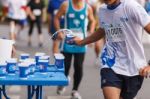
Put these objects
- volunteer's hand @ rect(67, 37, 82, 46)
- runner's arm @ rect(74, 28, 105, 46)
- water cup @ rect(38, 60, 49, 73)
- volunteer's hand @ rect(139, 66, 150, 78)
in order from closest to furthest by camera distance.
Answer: volunteer's hand @ rect(139, 66, 150, 78) → water cup @ rect(38, 60, 49, 73) → runner's arm @ rect(74, 28, 105, 46) → volunteer's hand @ rect(67, 37, 82, 46)

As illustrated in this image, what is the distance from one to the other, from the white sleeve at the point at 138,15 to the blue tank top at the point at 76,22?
3515 millimetres

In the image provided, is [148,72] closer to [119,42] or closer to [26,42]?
[119,42]

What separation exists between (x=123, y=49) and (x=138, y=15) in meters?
0.37

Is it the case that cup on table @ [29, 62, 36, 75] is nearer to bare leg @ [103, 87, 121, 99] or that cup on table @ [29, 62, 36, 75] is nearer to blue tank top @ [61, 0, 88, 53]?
bare leg @ [103, 87, 121, 99]

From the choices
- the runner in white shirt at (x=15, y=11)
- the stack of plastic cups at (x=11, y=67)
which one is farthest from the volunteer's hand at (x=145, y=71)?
the runner in white shirt at (x=15, y=11)

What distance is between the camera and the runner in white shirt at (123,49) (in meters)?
5.63

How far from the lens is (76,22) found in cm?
917

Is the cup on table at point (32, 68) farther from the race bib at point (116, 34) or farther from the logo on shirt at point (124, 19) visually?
the logo on shirt at point (124, 19)

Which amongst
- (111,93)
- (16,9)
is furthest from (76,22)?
(16,9)

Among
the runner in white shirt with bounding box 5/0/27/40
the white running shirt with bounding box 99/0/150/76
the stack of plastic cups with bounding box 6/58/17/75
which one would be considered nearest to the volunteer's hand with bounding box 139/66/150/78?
the white running shirt with bounding box 99/0/150/76

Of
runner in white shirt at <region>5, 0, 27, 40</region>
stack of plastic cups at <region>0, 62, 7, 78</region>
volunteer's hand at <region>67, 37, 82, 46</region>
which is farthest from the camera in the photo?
runner in white shirt at <region>5, 0, 27, 40</region>

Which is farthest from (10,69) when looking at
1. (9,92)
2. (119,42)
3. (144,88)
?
(144,88)

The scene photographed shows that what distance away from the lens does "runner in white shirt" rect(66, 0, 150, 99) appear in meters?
5.63

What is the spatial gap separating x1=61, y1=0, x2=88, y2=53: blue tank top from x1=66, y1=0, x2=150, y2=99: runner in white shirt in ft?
10.9
